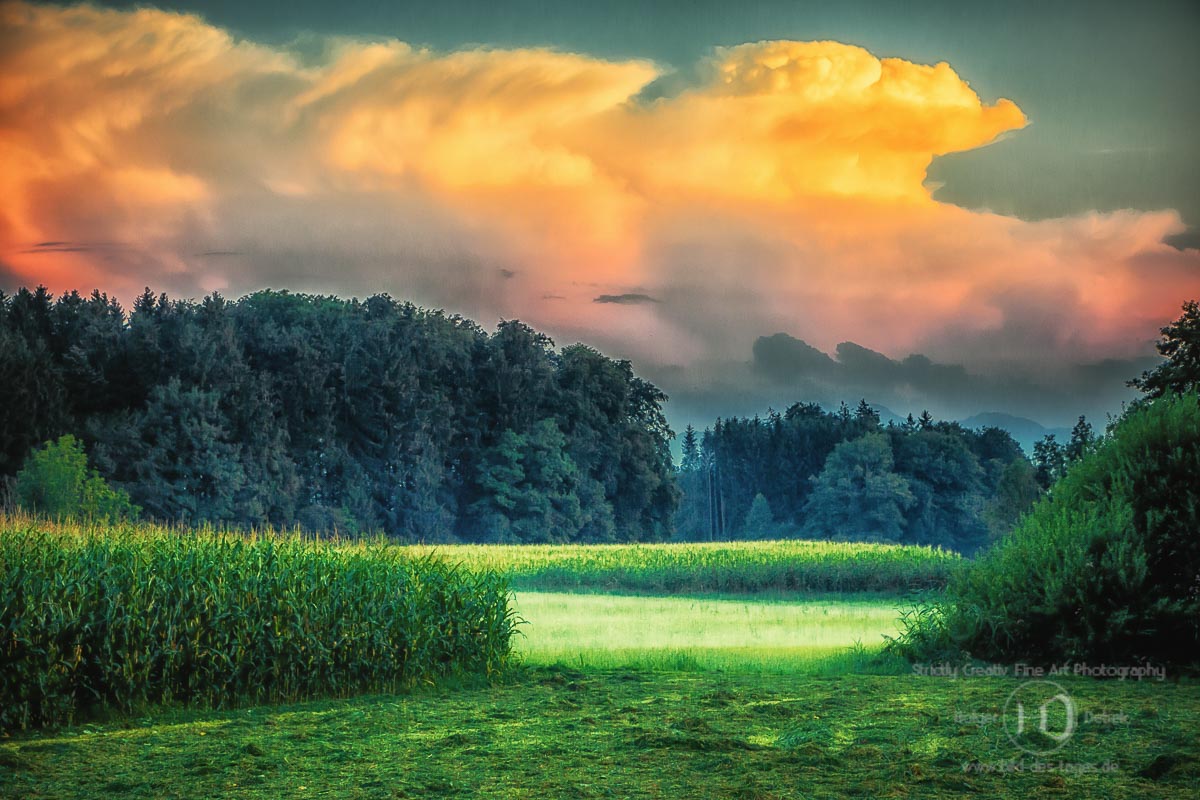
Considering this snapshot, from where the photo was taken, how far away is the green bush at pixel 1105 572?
15.0 m

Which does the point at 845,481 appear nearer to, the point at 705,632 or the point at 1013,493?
the point at 1013,493

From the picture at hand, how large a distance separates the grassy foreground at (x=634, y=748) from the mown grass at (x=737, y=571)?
20.0m

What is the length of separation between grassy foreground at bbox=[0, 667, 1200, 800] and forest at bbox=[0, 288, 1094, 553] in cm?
2482

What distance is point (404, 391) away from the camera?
188 ft

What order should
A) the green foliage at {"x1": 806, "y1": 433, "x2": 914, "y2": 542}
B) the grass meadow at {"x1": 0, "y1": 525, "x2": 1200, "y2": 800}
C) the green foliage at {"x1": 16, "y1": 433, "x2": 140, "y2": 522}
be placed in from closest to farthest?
the grass meadow at {"x1": 0, "y1": 525, "x2": 1200, "y2": 800} < the green foliage at {"x1": 16, "y1": 433, "x2": 140, "y2": 522} < the green foliage at {"x1": 806, "y1": 433, "x2": 914, "y2": 542}

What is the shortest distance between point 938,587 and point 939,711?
22970mm

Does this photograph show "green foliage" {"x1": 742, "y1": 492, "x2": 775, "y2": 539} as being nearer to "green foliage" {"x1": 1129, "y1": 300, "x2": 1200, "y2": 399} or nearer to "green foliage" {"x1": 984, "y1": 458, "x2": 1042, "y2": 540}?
"green foliage" {"x1": 984, "y1": 458, "x2": 1042, "y2": 540}

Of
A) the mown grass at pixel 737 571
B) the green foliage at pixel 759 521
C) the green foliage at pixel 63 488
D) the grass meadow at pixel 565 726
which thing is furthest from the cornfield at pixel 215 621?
the green foliage at pixel 759 521

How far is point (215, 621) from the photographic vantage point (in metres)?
13.3

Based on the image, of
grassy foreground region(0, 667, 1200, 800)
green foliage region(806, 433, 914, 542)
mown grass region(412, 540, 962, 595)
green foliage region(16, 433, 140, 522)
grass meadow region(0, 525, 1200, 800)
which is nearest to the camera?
grassy foreground region(0, 667, 1200, 800)

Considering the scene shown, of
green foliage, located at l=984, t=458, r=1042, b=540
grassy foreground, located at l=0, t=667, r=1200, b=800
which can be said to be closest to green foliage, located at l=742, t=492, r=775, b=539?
green foliage, located at l=984, t=458, r=1042, b=540

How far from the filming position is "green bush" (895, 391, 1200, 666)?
15.0 metres

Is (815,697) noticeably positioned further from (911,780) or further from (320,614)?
(320,614)

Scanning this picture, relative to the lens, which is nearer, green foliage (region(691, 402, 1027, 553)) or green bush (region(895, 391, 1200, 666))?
green bush (region(895, 391, 1200, 666))
